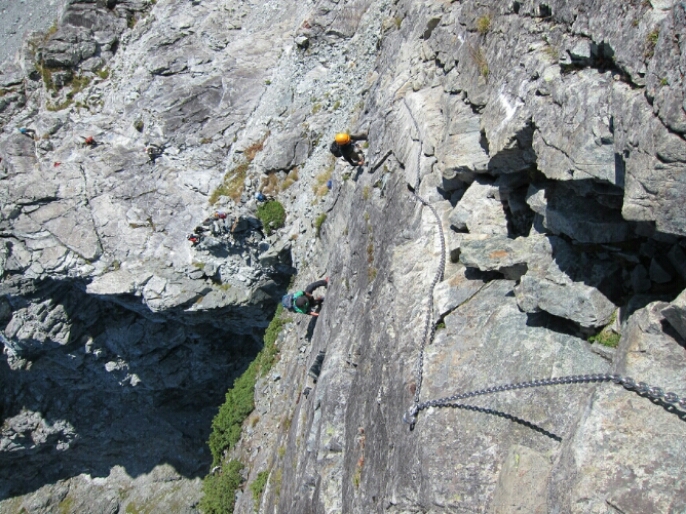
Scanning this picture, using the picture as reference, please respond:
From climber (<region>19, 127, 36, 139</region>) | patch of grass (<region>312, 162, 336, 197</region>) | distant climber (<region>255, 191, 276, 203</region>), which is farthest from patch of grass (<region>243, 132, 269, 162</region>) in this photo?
climber (<region>19, 127, 36, 139</region>)

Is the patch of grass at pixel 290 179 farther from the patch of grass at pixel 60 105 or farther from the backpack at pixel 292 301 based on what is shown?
the patch of grass at pixel 60 105

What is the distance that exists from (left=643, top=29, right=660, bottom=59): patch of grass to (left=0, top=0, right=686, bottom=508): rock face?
0.03 meters

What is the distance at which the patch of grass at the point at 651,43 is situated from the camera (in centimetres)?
552

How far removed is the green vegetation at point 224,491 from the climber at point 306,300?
21.4ft

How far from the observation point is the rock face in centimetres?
605

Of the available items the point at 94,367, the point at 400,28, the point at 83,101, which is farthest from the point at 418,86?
the point at 94,367

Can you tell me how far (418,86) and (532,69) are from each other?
6.16 metres

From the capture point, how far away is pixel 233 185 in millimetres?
23484

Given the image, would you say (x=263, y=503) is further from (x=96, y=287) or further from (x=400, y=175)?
(x=96, y=287)

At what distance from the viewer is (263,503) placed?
15.9 m

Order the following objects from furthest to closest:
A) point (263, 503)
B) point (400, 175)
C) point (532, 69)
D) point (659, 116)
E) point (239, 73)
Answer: point (239, 73), point (263, 503), point (400, 175), point (532, 69), point (659, 116)

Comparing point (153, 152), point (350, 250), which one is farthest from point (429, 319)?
point (153, 152)

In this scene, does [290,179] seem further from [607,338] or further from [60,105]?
[607,338]

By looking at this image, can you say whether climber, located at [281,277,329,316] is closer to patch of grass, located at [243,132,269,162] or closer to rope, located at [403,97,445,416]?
rope, located at [403,97,445,416]
